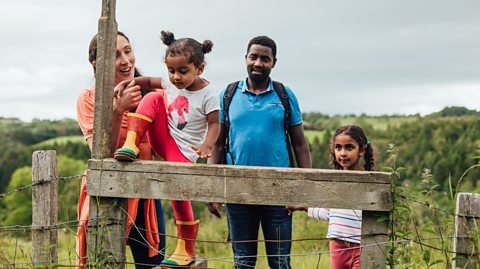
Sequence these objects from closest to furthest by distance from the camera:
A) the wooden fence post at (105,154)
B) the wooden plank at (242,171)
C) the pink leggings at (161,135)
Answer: the wooden plank at (242,171) < the wooden fence post at (105,154) < the pink leggings at (161,135)

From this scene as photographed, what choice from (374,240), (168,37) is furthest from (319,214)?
(168,37)

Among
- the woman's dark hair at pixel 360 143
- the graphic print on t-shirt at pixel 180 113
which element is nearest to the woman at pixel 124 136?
the graphic print on t-shirt at pixel 180 113

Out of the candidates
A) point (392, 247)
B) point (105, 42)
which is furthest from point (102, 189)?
point (392, 247)

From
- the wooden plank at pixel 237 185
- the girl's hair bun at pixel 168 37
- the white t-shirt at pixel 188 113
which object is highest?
the girl's hair bun at pixel 168 37

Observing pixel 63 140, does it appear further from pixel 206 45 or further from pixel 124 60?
pixel 206 45

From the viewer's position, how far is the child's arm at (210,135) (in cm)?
478

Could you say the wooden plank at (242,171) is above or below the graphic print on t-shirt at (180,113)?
below

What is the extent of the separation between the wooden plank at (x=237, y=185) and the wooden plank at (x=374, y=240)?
0.10m

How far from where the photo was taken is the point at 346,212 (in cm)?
493

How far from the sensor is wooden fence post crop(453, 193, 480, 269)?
406 centimetres

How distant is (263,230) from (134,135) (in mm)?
1223

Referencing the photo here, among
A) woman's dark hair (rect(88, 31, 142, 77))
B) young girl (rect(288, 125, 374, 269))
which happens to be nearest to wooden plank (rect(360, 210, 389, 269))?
young girl (rect(288, 125, 374, 269))

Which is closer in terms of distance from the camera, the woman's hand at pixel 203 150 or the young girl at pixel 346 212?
the woman's hand at pixel 203 150

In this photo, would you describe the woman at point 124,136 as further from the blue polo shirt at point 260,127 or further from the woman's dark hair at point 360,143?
the woman's dark hair at point 360,143
